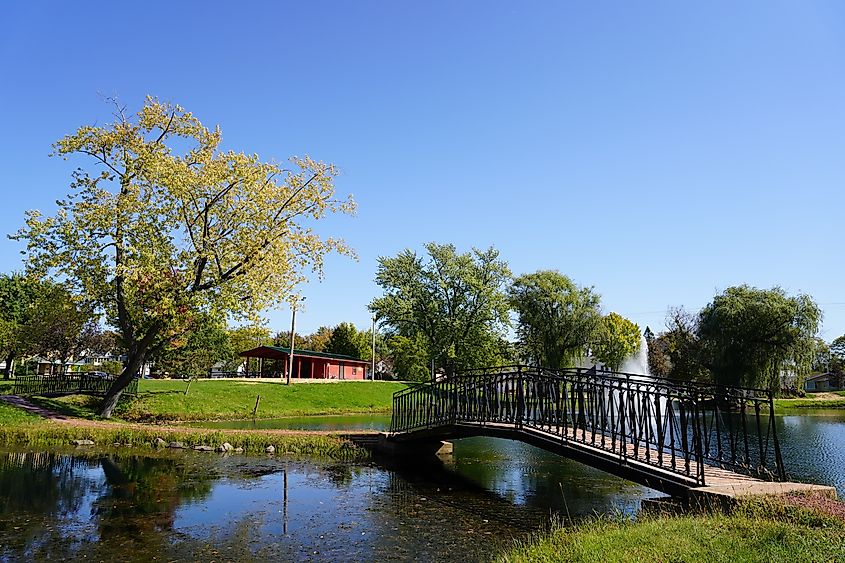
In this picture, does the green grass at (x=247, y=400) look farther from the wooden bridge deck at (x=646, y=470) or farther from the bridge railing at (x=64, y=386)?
the wooden bridge deck at (x=646, y=470)

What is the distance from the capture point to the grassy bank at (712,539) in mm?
5730

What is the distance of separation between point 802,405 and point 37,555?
54.4m

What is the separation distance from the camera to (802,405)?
159 ft

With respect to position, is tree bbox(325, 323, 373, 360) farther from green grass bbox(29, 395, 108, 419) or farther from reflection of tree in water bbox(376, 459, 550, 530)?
reflection of tree in water bbox(376, 459, 550, 530)

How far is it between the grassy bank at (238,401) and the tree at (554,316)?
13103 mm

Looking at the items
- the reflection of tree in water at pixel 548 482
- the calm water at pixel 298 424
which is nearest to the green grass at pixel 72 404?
the calm water at pixel 298 424

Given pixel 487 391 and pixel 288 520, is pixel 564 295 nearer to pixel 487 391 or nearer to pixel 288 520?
pixel 487 391

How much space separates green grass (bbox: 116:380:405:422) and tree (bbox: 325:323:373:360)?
90.9ft

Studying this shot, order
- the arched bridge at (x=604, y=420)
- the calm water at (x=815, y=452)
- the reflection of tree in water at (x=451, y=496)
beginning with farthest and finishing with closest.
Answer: the calm water at (x=815, y=452) < the reflection of tree in water at (x=451, y=496) < the arched bridge at (x=604, y=420)

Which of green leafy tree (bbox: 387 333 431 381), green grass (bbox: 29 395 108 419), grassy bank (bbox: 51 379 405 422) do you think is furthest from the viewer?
green leafy tree (bbox: 387 333 431 381)

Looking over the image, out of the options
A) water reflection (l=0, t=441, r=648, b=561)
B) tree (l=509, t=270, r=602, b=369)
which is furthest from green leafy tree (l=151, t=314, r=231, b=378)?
tree (l=509, t=270, r=602, b=369)

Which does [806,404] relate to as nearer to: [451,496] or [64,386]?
[451,496]

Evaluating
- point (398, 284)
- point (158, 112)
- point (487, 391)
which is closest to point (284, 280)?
point (158, 112)

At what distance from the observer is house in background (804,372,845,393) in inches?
3445
